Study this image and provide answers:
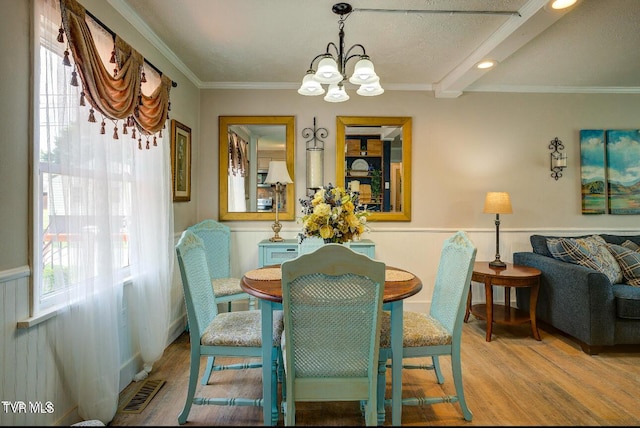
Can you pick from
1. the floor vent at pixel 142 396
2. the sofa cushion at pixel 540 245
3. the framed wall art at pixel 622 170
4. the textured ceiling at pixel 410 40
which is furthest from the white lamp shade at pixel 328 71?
the framed wall art at pixel 622 170

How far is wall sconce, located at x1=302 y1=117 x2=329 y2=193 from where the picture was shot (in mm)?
3729

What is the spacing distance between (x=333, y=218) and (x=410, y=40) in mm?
1709

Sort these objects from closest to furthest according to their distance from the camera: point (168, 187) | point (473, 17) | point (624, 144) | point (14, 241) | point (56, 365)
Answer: point (14, 241)
point (56, 365)
point (473, 17)
point (168, 187)
point (624, 144)

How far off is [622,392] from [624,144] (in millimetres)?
2884

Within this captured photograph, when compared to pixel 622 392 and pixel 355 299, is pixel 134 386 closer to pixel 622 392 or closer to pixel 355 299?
pixel 355 299

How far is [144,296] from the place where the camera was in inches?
92.7

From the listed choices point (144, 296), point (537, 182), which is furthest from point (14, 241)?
point (537, 182)

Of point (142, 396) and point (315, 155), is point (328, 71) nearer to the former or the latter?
point (315, 155)

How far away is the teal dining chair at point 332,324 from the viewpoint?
4.83 feet

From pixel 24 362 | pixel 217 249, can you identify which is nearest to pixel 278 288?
pixel 24 362

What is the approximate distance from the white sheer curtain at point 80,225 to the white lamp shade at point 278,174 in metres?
1.51

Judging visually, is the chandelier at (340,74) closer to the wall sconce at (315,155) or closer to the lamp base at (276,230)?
the wall sconce at (315,155)

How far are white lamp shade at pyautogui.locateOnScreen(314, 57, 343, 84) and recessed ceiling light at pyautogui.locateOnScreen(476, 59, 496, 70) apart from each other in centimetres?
158

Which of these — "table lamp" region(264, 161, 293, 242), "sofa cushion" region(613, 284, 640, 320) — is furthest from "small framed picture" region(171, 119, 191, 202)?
"sofa cushion" region(613, 284, 640, 320)
